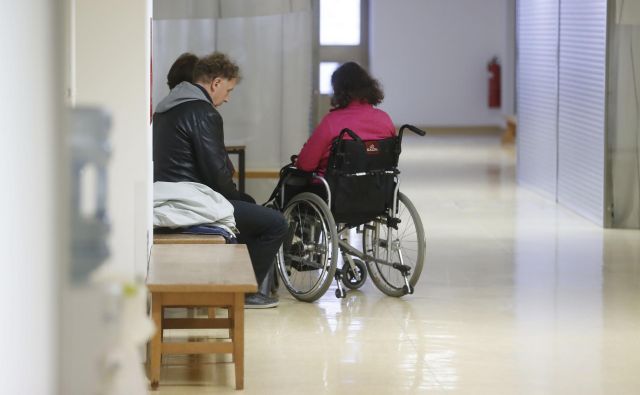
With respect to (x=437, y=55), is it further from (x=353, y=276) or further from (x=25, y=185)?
(x=25, y=185)

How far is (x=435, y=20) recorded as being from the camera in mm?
19828

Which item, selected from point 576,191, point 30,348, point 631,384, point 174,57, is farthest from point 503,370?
point 576,191

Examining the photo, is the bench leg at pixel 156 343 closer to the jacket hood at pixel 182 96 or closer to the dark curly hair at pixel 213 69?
the jacket hood at pixel 182 96

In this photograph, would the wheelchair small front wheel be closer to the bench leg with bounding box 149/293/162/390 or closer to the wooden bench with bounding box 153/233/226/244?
the wooden bench with bounding box 153/233/226/244

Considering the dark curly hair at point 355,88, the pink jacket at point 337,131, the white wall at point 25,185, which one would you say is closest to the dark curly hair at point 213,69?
the pink jacket at point 337,131

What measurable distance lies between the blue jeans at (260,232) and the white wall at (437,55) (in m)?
14.5

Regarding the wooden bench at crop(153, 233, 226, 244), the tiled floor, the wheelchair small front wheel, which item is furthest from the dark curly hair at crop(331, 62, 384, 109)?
the wooden bench at crop(153, 233, 226, 244)

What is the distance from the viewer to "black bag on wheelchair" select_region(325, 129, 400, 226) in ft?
18.2

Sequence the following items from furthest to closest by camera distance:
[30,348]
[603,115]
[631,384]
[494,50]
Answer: [494,50] → [603,115] → [631,384] → [30,348]

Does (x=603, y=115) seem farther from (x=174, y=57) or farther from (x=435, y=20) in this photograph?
(x=435, y=20)

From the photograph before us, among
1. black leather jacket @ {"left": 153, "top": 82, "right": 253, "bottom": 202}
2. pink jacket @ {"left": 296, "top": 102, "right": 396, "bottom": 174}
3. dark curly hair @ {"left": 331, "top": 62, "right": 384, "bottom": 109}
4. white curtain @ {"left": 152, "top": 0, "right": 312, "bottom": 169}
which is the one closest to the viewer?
black leather jacket @ {"left": 153, "top": 82, "right": 253, "bottom": 202}

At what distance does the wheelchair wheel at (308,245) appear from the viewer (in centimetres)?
549

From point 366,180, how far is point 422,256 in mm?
454

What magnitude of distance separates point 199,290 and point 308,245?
187cm
